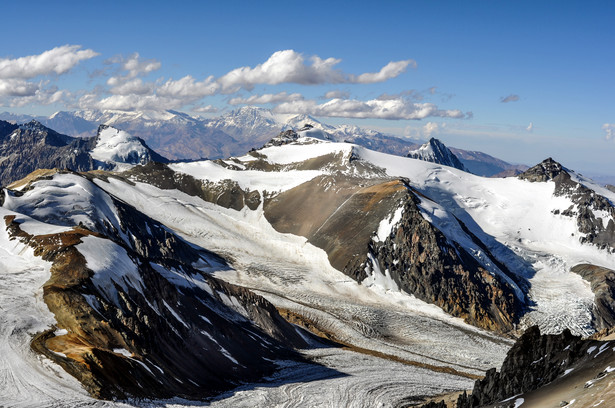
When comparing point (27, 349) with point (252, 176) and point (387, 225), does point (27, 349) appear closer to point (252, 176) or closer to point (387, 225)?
point (387, 225)

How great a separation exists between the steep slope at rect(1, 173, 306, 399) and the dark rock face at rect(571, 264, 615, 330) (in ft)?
277

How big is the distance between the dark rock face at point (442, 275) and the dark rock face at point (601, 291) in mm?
18712

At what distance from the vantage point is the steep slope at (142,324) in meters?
41.3

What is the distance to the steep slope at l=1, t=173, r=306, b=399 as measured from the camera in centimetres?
4134

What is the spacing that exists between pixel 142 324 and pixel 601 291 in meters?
124

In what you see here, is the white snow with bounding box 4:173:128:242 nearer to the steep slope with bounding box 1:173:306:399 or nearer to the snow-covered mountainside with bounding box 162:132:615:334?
the steep slope with bounding box 1:173:306:399

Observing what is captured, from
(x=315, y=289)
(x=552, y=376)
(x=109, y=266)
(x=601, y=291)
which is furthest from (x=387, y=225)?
(x=552, y=376)

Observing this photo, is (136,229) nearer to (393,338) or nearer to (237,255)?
(237,255)

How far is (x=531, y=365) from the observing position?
3562 cm

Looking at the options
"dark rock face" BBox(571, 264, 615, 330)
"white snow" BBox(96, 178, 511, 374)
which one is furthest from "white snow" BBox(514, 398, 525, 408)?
"dark rock face" BBox(571, 264, 615, 330)

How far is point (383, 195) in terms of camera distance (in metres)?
146

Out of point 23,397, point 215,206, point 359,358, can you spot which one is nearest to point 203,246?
point 215,206

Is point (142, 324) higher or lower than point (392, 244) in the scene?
higher

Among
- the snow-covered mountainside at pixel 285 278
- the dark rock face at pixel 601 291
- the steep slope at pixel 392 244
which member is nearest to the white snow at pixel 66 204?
the snow-covered mountainside at pixel 285 278
